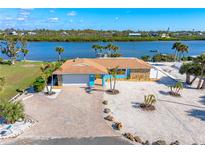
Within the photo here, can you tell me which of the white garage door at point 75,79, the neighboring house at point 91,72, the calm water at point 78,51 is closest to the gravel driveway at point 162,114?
the neighboring house at point 91,72

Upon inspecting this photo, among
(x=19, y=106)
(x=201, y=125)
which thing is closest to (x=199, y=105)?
(x=201, y=125)

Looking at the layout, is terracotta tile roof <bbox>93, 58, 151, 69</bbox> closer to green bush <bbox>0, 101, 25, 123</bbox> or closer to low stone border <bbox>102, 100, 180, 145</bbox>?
low stone border <bbox>102, 100, 180, 145</bbox>

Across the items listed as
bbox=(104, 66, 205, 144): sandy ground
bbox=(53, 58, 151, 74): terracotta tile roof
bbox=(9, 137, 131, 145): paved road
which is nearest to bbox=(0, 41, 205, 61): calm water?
bbox=(53, 58, 151, 74): terracotta tile roof

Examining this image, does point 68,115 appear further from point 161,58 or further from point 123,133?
point 161,58

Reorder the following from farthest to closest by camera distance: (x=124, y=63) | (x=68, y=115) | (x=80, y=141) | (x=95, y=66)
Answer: (x=124, y=63)
(x=95, y=66)
(x=68, y=115)
(x=80, y=141)

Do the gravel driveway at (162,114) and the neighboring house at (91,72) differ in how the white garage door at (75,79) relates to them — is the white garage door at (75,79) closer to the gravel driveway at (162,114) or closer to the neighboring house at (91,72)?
the neighboring house at (91,72)

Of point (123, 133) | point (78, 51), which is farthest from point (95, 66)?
point (78, 51)
